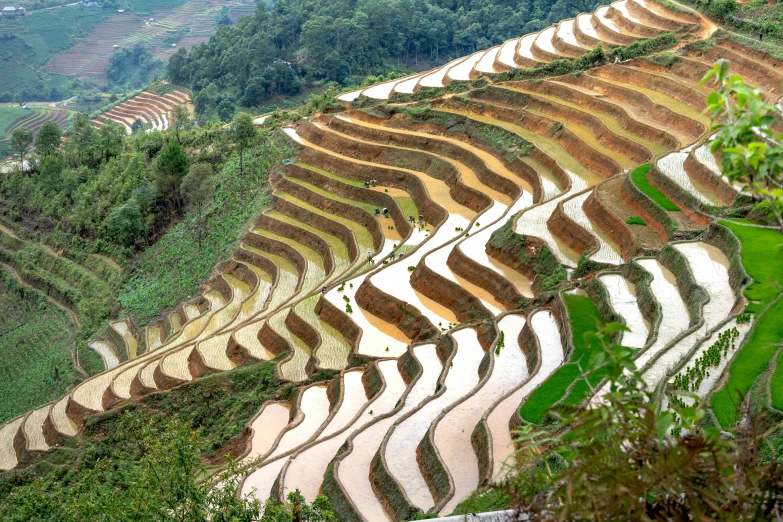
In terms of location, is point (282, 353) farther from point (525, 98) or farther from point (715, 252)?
point (525, 98)

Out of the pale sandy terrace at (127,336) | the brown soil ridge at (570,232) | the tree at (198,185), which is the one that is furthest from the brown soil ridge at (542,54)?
the pale sandy terrace at (127,336)

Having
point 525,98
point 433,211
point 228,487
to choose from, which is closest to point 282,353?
point 433,211

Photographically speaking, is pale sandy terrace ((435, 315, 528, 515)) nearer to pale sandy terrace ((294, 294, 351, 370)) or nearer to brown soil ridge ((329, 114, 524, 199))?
pale sandy terrace ((294, 294, 351, 370))

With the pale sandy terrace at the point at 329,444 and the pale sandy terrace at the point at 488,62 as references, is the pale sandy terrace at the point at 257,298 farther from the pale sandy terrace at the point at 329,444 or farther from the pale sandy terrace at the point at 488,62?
the pale sandy terrace at the point at 488,62

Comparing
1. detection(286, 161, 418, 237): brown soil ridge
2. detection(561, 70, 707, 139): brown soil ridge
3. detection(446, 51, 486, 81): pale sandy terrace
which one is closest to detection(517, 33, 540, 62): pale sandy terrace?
detection(446, 51, 486, 81): pale sandy terrace

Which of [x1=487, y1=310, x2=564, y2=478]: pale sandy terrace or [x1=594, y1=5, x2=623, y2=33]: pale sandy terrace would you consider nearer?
[x1=487, y1=310, x2=564, y2=478]: pale sandy terrace

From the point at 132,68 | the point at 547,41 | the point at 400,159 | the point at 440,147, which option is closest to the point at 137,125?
the point at 132,68
